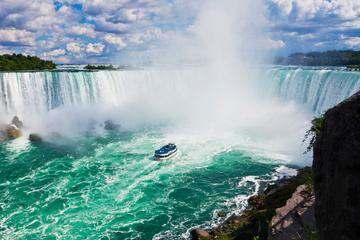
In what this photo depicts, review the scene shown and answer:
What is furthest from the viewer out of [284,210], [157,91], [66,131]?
[157,91]

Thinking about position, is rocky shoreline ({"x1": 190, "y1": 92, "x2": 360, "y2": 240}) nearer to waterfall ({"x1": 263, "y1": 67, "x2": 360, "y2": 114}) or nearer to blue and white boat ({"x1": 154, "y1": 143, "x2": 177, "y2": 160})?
blue and white boat ({"x1": 154, "y1": 143, "x2": 177, "y2": 160})

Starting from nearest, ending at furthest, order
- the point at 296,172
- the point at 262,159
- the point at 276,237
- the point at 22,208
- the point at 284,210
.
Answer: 1. the point at 276,237
2. the point at 284,210
3. the point at 22,208
4. the point at 296,172
5. the point at 262,159

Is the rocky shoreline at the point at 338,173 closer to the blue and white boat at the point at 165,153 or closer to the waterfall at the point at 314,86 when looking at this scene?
the blue and white boat at the point at 165,153

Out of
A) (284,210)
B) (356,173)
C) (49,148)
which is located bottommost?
(49,148)

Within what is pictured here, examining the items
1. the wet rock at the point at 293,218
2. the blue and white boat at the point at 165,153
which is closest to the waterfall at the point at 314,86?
the blue and white boat at the point at 165,153

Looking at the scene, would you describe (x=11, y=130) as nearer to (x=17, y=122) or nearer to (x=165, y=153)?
(x=17, y=122)

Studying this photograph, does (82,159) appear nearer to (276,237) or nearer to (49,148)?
(49,148)

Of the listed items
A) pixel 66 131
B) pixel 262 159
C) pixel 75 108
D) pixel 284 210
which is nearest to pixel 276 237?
pixel 284 210
